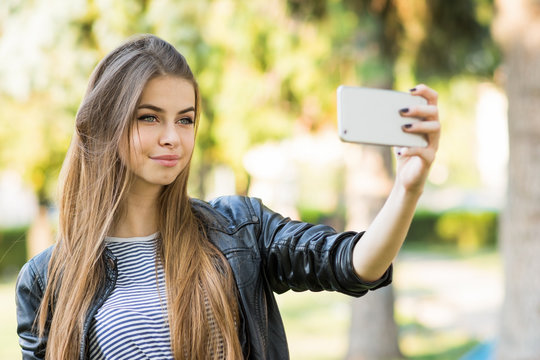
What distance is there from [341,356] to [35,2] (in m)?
5.26

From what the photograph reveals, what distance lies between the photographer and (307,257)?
67.1 inches

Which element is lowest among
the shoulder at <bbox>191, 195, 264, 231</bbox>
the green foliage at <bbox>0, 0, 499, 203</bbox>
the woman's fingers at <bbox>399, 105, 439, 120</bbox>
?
the shoulder at <bbox>191, 195, 264, 231</bbox>

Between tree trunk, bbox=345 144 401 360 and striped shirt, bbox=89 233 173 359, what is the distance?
545 cm

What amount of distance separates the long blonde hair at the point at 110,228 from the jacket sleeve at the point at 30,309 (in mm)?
36

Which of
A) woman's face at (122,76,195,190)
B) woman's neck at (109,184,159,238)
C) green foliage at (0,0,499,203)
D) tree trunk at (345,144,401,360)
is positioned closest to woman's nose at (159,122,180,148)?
woman's face at (122,76,195,190)

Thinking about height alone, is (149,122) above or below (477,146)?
below

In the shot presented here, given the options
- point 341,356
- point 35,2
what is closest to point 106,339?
point 35,2

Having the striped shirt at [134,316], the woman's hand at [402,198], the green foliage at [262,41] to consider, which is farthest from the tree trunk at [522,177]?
the striped shirt at [134,316]

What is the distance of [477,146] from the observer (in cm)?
3288

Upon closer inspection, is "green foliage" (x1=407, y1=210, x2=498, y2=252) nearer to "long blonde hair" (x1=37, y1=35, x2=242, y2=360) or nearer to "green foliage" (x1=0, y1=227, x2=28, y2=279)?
"green foliage" (x1=0, y1=227, x2=28, y2=279)

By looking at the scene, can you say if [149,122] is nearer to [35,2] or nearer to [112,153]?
[112,153]

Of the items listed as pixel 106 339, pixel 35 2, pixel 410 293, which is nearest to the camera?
pixel 106 339

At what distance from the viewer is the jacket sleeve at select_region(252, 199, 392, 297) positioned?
5.37ft

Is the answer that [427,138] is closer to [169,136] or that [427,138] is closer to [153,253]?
[169,136]
